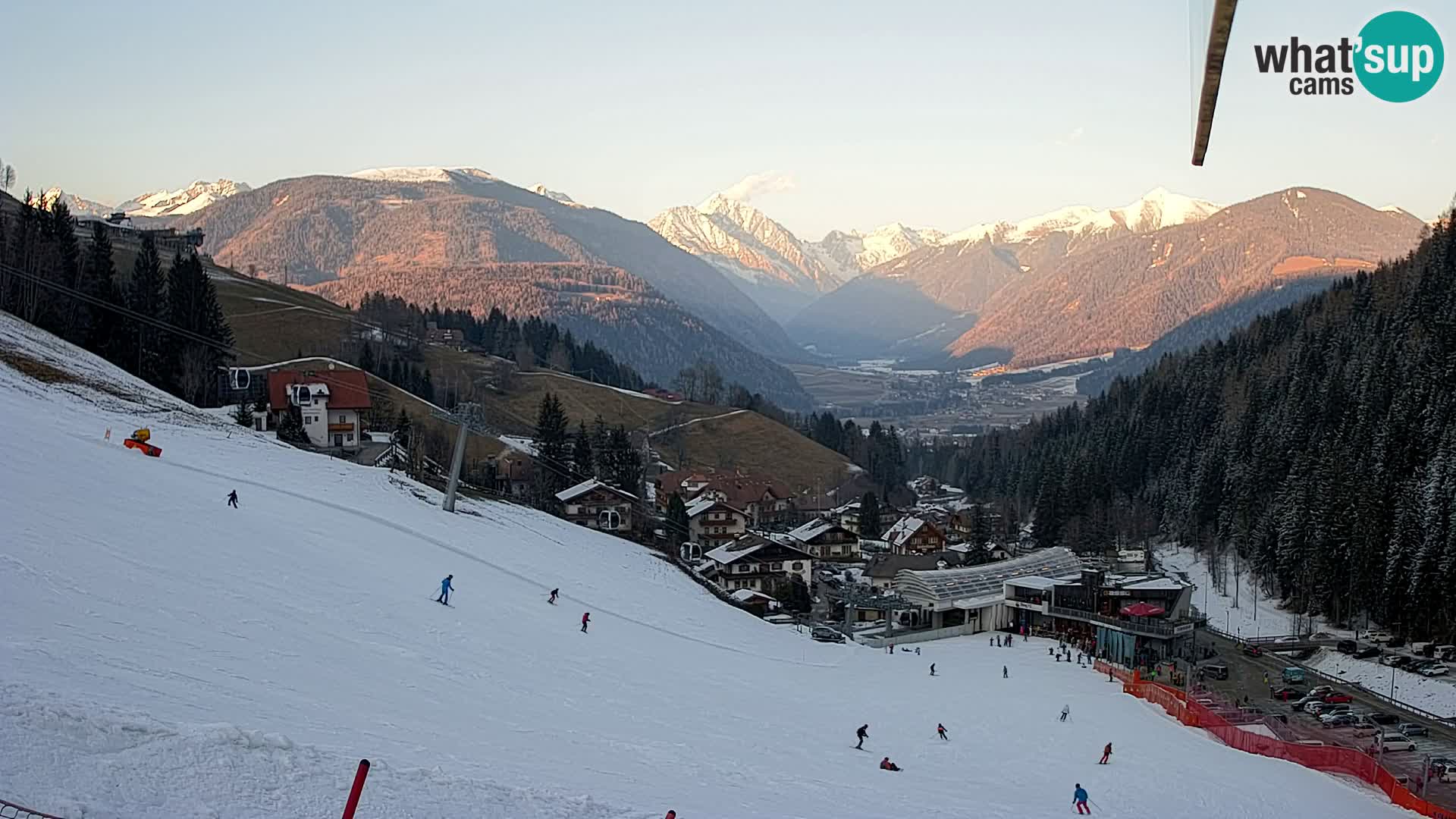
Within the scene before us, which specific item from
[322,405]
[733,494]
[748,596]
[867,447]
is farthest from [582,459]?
[867,447]

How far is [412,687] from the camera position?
19.4m

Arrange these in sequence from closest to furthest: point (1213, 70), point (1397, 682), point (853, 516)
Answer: point (1213, 70)
point (1397, 682)
point (853, 516)

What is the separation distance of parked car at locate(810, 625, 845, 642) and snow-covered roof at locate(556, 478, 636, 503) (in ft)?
80.9

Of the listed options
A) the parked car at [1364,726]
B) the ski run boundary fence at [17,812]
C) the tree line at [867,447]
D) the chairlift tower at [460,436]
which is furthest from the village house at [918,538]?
the ski run boundary fence at [17,812]

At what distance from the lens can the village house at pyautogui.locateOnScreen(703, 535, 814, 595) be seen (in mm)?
66938

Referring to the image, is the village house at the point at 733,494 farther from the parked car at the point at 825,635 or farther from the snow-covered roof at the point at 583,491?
the parked car at the point at 825,635

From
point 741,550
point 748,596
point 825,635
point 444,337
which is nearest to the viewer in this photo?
point 825,635

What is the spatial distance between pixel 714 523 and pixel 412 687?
63.9 metres

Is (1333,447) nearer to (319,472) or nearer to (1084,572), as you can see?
(1084,572)

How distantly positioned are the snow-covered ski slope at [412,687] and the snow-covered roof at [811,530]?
1475 inches

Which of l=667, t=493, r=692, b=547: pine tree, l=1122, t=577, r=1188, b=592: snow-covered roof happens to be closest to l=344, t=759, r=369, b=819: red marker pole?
l=1122, t=577, r=1188, b=592: snow-covered roof

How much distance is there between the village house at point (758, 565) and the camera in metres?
66.9

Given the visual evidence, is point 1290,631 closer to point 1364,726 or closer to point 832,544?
point 1364,726

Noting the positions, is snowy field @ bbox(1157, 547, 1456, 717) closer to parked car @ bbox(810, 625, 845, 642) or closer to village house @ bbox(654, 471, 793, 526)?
parked car @ bbox(810, 625, 845, 642)
